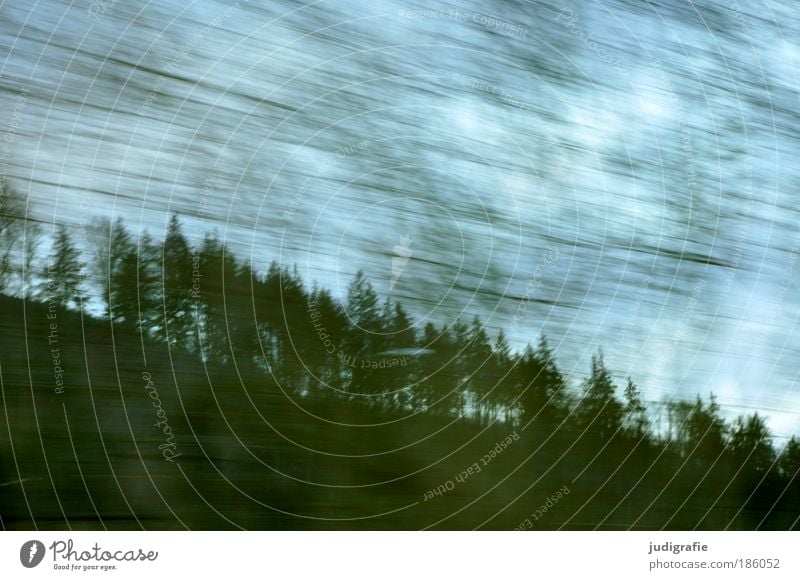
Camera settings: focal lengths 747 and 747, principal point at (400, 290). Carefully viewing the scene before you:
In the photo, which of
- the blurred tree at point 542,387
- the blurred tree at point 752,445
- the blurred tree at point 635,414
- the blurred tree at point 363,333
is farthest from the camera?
the blurred tree at point 752,445

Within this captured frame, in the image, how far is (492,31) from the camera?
6.14 ft

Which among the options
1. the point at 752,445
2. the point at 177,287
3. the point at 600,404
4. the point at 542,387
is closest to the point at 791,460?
the point at 752,445

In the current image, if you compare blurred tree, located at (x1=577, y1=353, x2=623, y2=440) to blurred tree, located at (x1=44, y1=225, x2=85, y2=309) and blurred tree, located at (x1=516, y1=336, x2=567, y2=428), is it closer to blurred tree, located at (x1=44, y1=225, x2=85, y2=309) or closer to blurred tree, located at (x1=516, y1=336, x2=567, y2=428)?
blurred tree, located at (x1=516, y1=336, x2=567, y2=428)

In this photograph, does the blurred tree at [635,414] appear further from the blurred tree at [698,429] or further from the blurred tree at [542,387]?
the blurred tree at [542,387]

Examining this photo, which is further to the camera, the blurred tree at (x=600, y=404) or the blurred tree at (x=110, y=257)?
the blurred tree at (x=600, y=404)

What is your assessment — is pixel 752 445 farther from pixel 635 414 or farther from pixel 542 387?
pixel 542 387

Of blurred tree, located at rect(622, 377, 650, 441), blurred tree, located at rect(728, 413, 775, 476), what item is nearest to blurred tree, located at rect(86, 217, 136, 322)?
blurred tree, located at rect(622, 377, 650, 441)

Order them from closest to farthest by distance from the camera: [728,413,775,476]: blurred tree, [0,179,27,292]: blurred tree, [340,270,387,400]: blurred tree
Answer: [0,179,27,292]: blurred tree, [340,270,387,400]: blurred tree, [728,413,775,476]: blurred tree

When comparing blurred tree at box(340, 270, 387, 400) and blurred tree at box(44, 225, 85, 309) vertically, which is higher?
blurred tree at box(44, 225, 85, 309)

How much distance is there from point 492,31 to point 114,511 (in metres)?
1.41

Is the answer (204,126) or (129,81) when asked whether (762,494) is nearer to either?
(204,126)

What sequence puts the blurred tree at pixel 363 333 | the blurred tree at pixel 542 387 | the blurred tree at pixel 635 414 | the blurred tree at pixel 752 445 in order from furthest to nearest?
the blurred tree at pixel 752 445, the blurred tree at pixel 635 414, the blurred tree at pixel 542 387, the blurred tree at pixel 363 333

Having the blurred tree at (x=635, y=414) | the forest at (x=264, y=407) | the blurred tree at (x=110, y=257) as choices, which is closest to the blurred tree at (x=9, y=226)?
the forest at (x=264, y=407)

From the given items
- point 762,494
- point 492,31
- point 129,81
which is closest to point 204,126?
point 129,81
